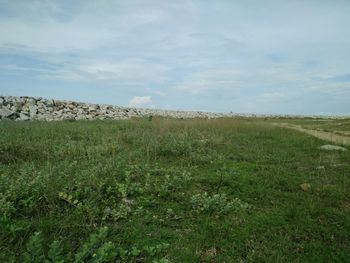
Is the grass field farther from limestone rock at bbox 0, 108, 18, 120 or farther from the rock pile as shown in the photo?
the rock pile

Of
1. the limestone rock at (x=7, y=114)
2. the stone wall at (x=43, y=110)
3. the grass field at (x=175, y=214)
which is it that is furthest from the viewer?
the stone wall at (x=43, y=110)

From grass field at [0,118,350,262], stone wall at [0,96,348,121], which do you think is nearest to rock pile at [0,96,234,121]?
stone wall at [0,96,348,121]

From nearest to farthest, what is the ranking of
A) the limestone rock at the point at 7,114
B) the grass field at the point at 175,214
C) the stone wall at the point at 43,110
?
the grass field at the point at 175,214, the limestone rock at the point at 7,114, the stone wall at the point at 43,110

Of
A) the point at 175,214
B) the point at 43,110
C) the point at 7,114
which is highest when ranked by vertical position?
the point at 43,110

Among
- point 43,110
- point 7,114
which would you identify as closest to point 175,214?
point 7,114

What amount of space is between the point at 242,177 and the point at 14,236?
13.3ft

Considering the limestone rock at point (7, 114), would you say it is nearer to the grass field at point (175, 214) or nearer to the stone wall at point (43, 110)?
the stone wall at point (43, 110)

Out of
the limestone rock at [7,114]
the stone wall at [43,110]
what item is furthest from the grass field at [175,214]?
the stone wall at [43,110]

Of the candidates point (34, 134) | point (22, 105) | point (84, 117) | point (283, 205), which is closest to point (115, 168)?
point (283, 205)

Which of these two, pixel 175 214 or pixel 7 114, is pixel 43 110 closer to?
pixel 7 114

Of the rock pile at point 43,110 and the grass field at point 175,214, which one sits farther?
the rock pile at point 43,110

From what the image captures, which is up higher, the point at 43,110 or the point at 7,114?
the point at 43,110

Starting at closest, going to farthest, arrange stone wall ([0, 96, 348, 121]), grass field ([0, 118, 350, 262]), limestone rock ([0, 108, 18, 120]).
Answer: grass field ([0, 118, 350, 262]) → limestone rock ([0, 108, 18, 120]) → stone wall ([0, 96, 348, 121])

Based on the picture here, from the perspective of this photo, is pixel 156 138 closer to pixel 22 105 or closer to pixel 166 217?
pixel 166 217
